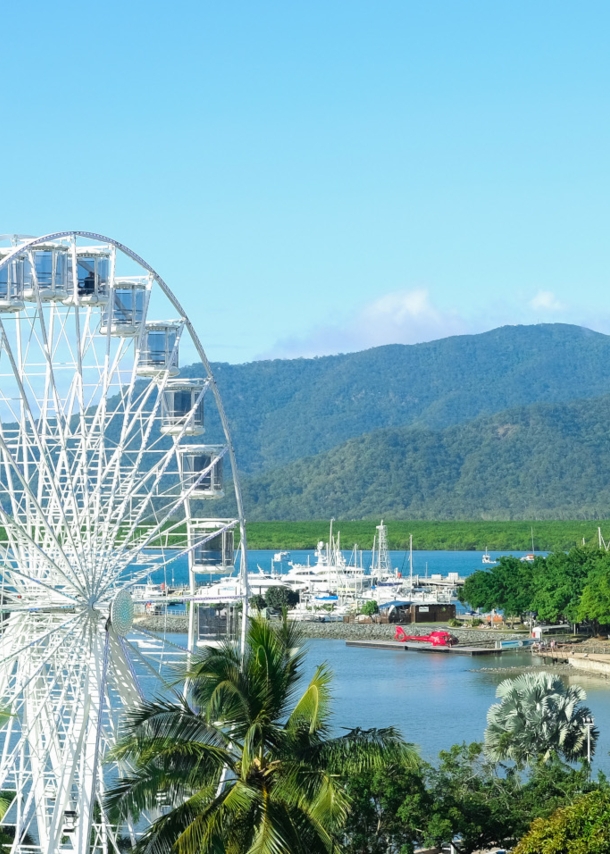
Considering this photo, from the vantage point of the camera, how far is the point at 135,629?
21203 mm

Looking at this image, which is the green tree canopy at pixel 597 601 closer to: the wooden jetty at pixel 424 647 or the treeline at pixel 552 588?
the treeline at pixel 552 588

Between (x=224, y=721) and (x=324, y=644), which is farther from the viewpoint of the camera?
(x=324, y=644)

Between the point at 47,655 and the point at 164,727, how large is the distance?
5.05 meters

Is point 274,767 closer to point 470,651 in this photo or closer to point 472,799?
point 472,799

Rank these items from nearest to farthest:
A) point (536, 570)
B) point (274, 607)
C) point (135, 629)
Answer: point (135, 629)
point (536, 570)
point (274, 607)

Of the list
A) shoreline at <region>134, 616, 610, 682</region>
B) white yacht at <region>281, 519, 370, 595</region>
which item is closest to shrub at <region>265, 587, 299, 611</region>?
shoreline at <region>134, 616, 610, 682</region>

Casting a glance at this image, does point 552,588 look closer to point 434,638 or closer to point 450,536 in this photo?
point 434,638

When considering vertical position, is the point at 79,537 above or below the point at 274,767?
above

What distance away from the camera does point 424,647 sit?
73.8m

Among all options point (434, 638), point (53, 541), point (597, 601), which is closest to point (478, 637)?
point (434, 638)

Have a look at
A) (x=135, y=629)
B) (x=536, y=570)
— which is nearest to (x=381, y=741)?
(x=135, y=629)

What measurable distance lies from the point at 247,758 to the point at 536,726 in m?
16.2

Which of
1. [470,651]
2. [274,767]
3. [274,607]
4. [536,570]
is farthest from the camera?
[274,607]

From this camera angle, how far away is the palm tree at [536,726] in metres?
29.3
